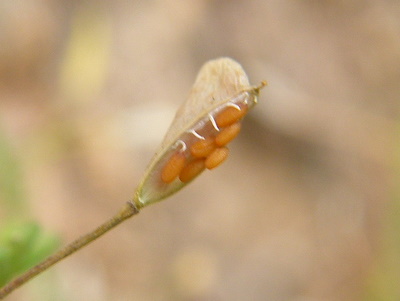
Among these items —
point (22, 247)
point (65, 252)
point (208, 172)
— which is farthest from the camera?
point (208, 172)

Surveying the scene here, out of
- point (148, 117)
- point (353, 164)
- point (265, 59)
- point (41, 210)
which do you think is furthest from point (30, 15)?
point (353, 164)

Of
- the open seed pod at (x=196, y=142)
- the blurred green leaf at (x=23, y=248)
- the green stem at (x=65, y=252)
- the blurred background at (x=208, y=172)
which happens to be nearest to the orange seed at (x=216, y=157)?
the open seed pod at (x=196, y=142)

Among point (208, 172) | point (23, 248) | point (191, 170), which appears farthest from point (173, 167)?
point (208, 172)

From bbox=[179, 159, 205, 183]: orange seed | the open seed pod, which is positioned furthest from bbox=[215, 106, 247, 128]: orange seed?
bbox=[179, 159, 205, 183]: orange seed

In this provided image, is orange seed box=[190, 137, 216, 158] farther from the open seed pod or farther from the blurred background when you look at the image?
the blurred background

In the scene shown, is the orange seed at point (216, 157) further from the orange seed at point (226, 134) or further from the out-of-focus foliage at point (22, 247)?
the out-of-focus foliage at point (22, 247)

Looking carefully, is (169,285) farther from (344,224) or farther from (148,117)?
(344,224)

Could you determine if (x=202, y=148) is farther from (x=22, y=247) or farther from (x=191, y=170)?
(x=22, y=247)

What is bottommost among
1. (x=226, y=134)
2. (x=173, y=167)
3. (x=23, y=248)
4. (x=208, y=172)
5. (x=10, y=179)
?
(x=23, y=248)
